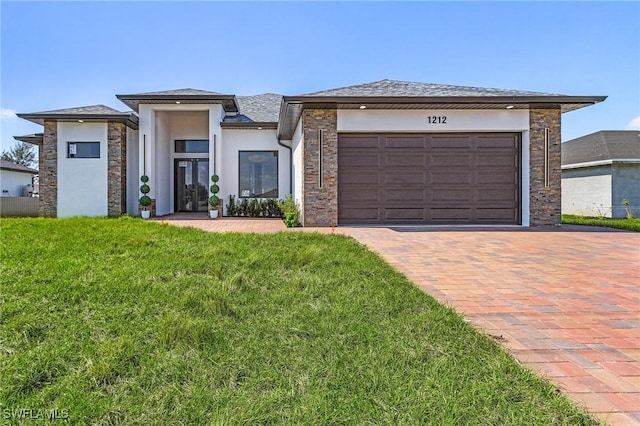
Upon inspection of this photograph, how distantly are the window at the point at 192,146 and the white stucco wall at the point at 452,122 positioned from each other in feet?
27.5

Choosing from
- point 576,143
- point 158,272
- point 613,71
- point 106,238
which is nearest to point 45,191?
point 106,238

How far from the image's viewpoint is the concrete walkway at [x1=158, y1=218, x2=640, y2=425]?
213cm

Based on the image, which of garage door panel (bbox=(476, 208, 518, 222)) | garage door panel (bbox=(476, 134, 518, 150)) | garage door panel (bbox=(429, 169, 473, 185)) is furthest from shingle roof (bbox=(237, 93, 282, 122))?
garage door panel (bbox=(476, 208, 518, 222))

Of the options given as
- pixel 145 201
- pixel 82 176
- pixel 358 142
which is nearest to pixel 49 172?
pixel 82 176

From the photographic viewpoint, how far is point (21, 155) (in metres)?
41.2

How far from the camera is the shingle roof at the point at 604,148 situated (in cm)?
1600

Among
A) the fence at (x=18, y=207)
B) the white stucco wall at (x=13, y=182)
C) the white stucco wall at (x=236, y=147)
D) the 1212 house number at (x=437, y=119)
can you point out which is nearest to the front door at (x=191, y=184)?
the white stucco wall at (x=236, y=147)

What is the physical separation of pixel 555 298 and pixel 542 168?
8031mm

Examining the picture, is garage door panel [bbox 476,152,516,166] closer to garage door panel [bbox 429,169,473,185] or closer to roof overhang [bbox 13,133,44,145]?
garage door panel [bbox 429,169,473,185]

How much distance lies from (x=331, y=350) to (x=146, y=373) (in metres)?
1.19

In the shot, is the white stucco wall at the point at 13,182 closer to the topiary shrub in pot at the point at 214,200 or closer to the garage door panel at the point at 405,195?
the topiary shrub in pot at the point at 214,200

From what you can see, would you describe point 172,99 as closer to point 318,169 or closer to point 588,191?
point 318,169

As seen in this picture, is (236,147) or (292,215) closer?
(292,215)

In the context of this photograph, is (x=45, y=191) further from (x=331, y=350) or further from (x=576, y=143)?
(x=576, y=143)
